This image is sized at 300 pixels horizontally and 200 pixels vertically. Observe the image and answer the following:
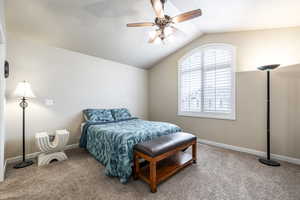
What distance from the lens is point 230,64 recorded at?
326cm

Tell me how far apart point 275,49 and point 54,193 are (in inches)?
177

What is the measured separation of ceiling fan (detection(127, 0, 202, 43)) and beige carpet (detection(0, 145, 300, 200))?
235 centimetres

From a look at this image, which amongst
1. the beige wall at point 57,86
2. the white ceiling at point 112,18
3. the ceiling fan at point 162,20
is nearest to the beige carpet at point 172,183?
the beige wall at point 57,86

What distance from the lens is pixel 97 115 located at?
133 inches

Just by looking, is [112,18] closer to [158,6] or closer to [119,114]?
[158,6]

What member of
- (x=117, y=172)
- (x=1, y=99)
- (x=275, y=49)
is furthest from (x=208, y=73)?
(x=1, y=99)

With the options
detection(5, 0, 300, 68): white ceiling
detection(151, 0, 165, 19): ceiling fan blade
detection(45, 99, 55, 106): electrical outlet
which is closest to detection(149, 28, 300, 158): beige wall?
detection(5, 0, 300, 68): white ceiling

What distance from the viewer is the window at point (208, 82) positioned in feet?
Result: 10.8

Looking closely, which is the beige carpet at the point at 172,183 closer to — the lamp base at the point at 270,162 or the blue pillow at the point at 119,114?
the lamp base at the point at 270,162

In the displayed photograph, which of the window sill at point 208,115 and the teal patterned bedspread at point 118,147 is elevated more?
the window sill at point 208,115

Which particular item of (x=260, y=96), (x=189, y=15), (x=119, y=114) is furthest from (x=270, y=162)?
(x=119, y=114)

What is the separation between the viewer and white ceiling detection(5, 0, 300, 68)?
2.16 metres

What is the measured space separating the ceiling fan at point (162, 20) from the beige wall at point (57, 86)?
6.58ft

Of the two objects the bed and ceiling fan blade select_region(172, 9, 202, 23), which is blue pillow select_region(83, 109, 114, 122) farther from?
ceiling fan blade select_region(172, 9, 202, 23)
